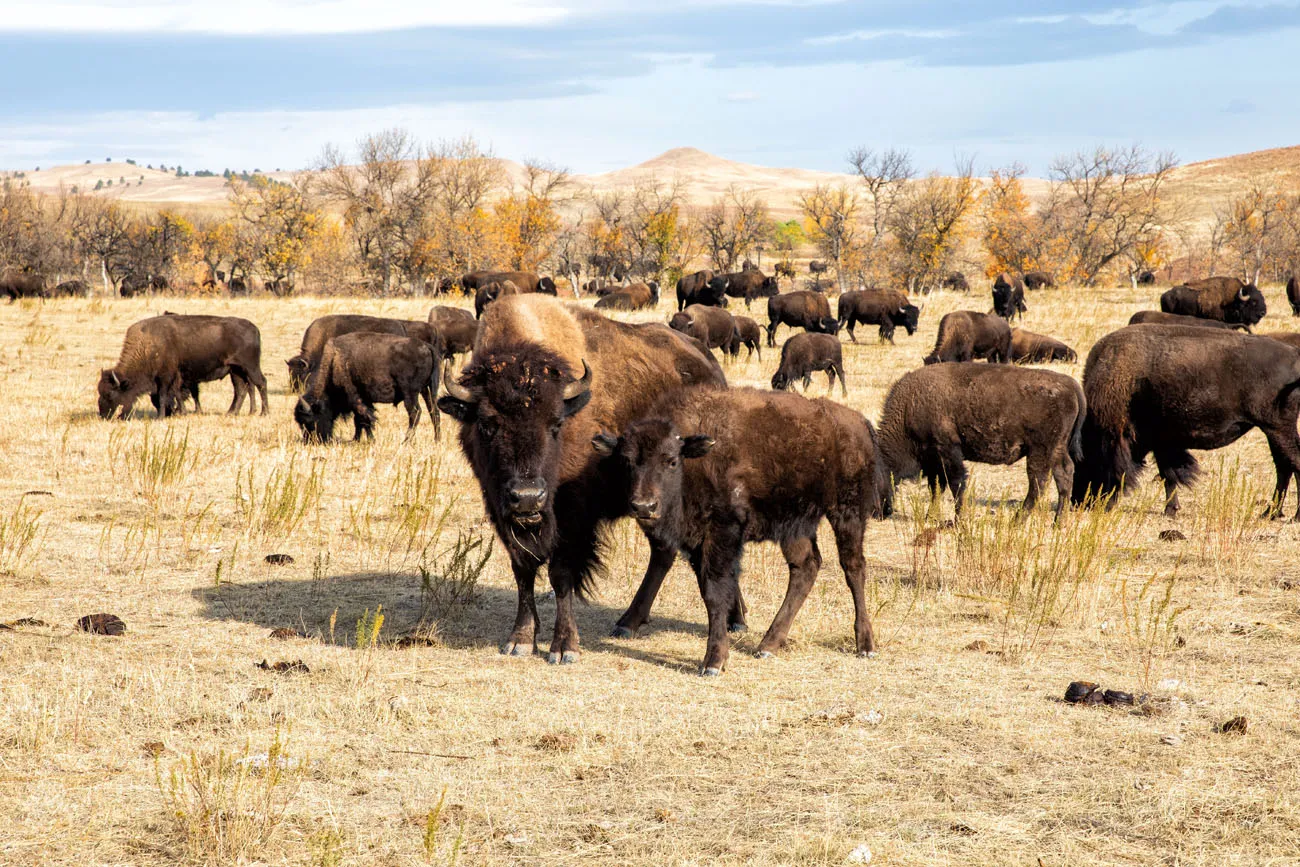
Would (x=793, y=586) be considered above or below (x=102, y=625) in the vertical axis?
above

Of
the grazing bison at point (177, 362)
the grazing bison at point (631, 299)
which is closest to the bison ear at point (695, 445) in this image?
the grazing bison at point (177, 362)

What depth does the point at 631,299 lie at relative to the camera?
3841cm

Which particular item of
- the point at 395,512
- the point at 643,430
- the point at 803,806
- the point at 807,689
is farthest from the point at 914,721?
the point at 395,512

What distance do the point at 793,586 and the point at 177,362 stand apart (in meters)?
13.5

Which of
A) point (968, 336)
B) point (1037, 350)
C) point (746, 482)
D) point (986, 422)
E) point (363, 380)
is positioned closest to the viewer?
point (746, 482)

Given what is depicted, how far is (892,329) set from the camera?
100 ft

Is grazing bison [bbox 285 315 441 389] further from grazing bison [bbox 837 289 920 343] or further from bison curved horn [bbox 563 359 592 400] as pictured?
grazing bison [bbox 837 289 920 343]

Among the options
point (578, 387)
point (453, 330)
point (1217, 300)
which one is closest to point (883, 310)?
point (1217, 300)

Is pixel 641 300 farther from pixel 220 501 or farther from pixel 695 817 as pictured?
pixel 695 817

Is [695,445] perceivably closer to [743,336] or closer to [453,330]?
[453,330]

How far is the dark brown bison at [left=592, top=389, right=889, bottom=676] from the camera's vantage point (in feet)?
20.7

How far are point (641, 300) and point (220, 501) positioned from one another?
98.8 ft

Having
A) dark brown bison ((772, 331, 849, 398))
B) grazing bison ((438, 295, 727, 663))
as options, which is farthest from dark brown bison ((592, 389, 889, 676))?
dark brown bison ((772, 331, 849, 398))

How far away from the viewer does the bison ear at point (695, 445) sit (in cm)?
629
